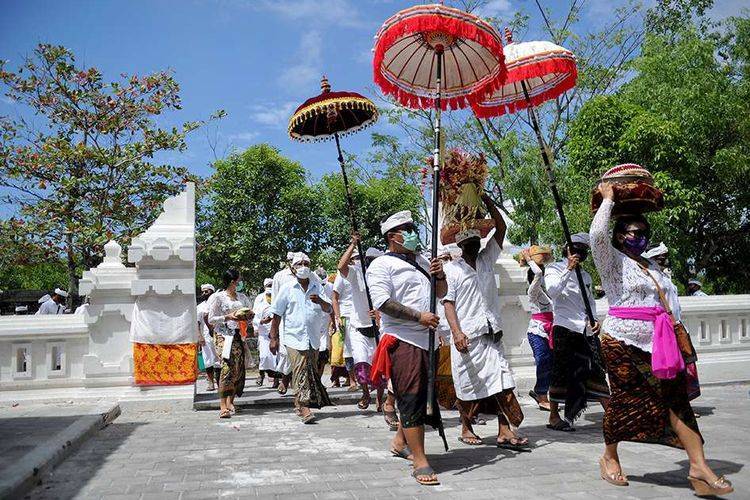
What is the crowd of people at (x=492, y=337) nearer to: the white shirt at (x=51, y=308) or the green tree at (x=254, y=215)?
the white shirt at (x=51, y=308)

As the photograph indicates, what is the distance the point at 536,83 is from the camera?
7.30 meters

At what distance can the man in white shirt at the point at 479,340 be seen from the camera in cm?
562

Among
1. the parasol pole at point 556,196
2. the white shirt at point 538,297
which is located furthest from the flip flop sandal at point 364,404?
the parasol pole at point 556,196

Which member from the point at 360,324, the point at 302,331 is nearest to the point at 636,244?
the point at 360,324

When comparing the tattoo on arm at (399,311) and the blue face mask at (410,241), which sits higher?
the blue face mask at (410,241)

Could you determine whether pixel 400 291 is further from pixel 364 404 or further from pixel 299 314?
pixel 364 404

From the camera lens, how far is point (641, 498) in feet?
13.3

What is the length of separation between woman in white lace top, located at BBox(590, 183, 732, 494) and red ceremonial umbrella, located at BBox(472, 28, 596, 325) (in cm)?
127

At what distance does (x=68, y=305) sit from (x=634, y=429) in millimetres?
14108

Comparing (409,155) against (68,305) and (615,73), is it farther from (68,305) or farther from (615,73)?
(68,305)

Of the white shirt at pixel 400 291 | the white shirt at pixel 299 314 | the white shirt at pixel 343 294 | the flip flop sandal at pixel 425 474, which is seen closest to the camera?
the flip flop sandal at pixel 425 474

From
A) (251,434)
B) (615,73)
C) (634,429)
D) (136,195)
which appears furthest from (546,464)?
(615,73)

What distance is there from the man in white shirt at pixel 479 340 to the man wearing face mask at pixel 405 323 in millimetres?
538

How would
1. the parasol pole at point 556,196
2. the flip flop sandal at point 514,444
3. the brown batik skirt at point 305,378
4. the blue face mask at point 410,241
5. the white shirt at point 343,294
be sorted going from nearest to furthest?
the blue face mask at point 410,241, the flip flop sandal at point 514,444, the parasol pole at point 556,196, the brown batik skirt at point 305,378, the white shirt at point 343,294
